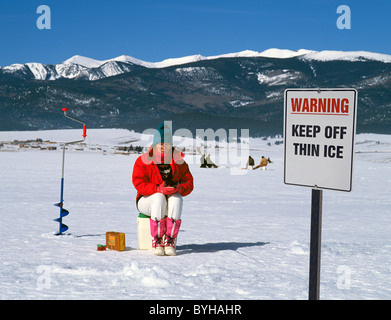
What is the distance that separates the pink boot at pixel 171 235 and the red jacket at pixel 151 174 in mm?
344

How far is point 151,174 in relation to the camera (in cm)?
575

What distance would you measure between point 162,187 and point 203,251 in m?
1.10

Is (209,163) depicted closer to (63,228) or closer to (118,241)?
(63,228)

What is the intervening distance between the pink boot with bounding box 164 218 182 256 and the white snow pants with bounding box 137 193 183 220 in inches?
2.3

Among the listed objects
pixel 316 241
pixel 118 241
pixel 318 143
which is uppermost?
pixel 318 143

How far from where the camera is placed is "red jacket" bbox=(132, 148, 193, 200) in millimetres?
5676

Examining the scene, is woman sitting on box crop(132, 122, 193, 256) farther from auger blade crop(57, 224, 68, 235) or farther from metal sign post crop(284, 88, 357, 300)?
metal sign post crop(284, 88, 357, 300)

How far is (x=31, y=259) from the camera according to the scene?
5625mm

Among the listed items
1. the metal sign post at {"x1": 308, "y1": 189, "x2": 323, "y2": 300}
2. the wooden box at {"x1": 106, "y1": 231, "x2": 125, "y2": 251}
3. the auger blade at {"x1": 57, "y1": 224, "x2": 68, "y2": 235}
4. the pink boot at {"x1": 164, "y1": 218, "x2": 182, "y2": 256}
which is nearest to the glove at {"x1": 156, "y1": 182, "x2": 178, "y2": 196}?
the pink boot at {"x1": 164, "y1": 218, "x2": 182, "y2": 256}

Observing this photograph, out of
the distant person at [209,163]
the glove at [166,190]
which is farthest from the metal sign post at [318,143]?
the distant person at [209,163]

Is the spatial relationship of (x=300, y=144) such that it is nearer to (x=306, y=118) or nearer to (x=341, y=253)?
(x=306, y=118)

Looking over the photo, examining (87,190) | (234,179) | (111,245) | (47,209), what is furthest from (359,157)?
(111,245)

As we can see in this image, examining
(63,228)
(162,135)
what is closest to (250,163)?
(63,228)

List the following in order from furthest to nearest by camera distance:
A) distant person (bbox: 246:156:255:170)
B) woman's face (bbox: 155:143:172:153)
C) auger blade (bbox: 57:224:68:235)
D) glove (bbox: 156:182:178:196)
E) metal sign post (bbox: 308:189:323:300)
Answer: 1. distant person (bbox: 246:156:255:170)
2. auger blade (bbox: 57:224:68:235)
3. woman's face (bbox: 155:143:172:153)
4. glove (bbox: 156:182:178:196)
5. metal sign post (bbox: 308:189:323:300)
